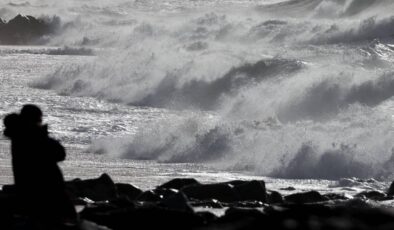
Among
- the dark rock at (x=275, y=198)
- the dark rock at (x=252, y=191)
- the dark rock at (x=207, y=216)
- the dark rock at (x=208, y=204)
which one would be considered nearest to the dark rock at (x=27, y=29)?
the dark rock at (x=275, y=198)

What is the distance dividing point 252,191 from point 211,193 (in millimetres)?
481

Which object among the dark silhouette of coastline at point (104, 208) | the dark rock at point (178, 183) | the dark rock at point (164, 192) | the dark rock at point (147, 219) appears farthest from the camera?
the dark rock at point (178, 183)

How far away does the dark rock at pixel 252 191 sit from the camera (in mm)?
14641

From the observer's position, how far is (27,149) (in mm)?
9594

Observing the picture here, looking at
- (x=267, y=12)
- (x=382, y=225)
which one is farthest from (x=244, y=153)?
(x=267, y=12)

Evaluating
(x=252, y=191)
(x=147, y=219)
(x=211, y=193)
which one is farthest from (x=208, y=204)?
(x=147, y=219)

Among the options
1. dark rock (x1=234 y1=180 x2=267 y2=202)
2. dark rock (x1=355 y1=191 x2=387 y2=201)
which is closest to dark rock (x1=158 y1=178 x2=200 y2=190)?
dark rock (x1=234 y1=180 x2=267 y2=202)

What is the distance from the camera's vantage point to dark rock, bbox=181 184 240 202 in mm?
14547

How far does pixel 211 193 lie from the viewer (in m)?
14.6

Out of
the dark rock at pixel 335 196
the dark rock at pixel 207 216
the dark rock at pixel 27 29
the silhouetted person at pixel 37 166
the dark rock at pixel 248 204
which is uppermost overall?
the dark rock at pixel 27 29

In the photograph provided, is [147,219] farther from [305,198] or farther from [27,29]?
[27,29]

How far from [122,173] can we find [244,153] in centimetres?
378

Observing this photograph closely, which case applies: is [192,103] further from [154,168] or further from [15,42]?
[15,42]

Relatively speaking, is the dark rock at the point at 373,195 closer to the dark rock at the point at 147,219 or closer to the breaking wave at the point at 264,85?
the breaking wave at the point at 264,85
